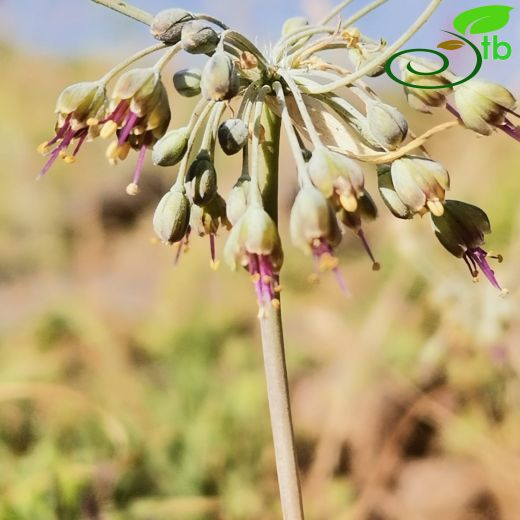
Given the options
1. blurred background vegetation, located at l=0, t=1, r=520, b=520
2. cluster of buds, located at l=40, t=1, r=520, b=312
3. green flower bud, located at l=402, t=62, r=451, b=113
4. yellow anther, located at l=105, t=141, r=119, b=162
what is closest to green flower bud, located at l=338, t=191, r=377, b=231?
cluster of buds, located at l=40, t=1, r=520, b=312

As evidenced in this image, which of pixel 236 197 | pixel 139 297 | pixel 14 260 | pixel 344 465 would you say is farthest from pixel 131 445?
pixel 14 260

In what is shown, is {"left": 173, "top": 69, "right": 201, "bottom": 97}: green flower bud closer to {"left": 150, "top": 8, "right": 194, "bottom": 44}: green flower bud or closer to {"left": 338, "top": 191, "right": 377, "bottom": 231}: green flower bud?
{"left": 150, "top": 8, "right": 194, "bottom": 44}: green flower bud

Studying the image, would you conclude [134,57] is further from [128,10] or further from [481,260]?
[481,260]

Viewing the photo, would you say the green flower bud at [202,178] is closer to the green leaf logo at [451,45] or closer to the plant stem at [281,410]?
the plant stem at [281,410]

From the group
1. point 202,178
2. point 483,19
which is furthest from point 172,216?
point 483,19

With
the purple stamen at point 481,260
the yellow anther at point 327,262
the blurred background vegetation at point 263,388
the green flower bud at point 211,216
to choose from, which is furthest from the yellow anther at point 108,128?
the blurred background vegetation at point 263,388

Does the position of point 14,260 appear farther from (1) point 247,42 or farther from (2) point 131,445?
(1) point 247,42
